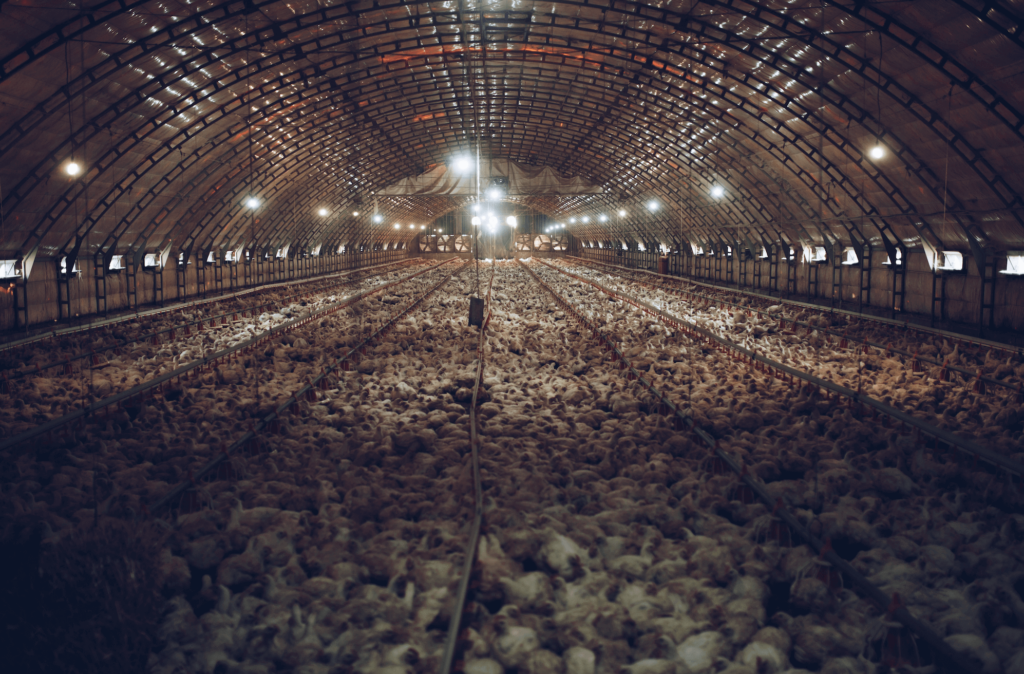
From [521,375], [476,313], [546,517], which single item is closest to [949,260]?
[476,313]

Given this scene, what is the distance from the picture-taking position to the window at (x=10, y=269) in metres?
20.5

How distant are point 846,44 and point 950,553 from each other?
50.9ft

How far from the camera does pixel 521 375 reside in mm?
14438

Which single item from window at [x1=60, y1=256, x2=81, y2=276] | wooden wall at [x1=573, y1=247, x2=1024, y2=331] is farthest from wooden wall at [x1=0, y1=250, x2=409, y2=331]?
wooden wall at [x1=573, y1=247, x2=1024, y2=331]

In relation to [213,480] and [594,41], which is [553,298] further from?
[213,480]

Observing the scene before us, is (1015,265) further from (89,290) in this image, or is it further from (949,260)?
(89,290)

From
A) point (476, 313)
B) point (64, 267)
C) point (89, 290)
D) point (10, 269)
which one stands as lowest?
point (476, 313)

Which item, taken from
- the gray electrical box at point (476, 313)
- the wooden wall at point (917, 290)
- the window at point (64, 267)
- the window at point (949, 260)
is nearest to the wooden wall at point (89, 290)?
the window at point (64, 267)

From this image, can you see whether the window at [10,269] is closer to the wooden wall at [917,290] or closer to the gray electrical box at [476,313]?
the gray electrical box at [476,313]

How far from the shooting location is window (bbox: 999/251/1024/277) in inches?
744

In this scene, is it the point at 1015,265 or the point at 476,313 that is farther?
the point at 476,313

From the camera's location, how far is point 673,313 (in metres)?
26.7

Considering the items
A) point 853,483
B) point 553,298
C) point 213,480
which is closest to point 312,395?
point 213,480

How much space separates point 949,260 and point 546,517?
20.8 m
